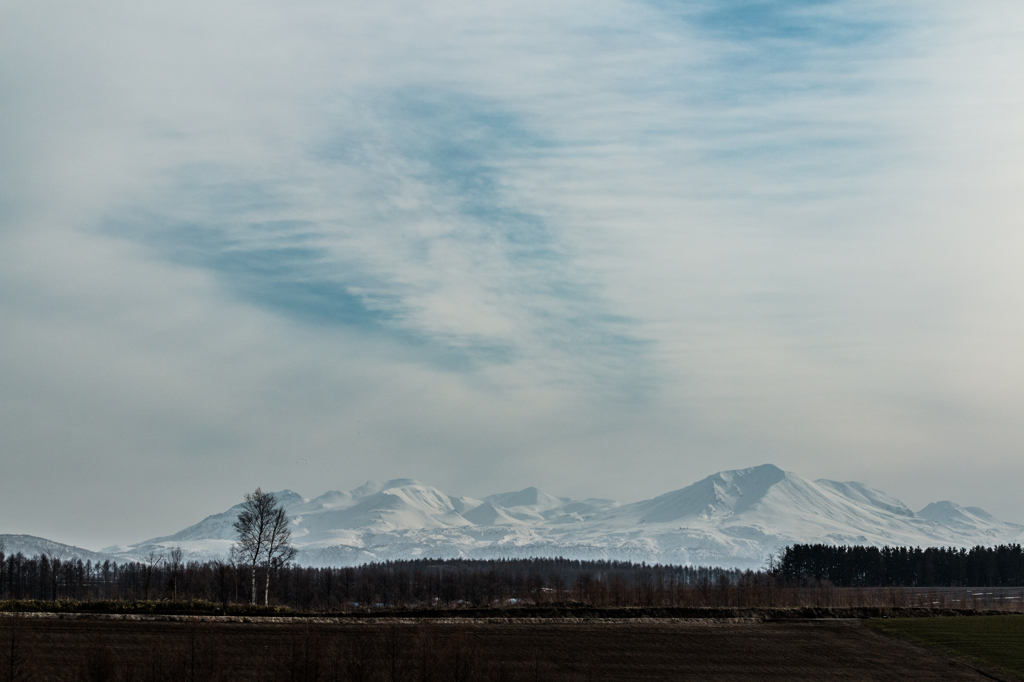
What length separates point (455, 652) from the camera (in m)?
47.7

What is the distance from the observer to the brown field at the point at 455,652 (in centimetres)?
4619

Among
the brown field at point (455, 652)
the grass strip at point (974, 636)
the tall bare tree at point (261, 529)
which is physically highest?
the tall bare tree at point (261, 529)

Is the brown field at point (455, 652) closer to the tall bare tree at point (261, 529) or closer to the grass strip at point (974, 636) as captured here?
the grass strip at point (974, 636)

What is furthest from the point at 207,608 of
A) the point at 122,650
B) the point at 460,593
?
the point at 460,593

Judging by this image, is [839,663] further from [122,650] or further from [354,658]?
[122,650]

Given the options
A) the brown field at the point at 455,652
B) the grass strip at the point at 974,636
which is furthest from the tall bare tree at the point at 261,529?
the grass strip at the point at 974,636

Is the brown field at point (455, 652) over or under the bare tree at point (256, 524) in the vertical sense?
under

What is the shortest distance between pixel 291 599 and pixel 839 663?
112m

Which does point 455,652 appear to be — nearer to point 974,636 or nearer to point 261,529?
point 261,529

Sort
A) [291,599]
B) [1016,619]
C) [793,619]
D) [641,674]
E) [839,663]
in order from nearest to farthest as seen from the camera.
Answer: [641,674] < [839,663] < [793,619] < [1016,619] < [291,599]

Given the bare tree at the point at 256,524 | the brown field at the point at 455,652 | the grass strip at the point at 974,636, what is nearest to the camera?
the brown field at the point at 455,652

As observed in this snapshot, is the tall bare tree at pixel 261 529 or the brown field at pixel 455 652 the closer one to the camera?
the brown field at pixel 455 652

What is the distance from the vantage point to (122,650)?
50.7 meters

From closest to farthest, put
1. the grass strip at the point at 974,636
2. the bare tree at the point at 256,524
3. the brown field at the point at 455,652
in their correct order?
1. the brown field at the point at 455,652
2. the grass strip at the point at 974,636
3. the bare tree at the point at 256,524
